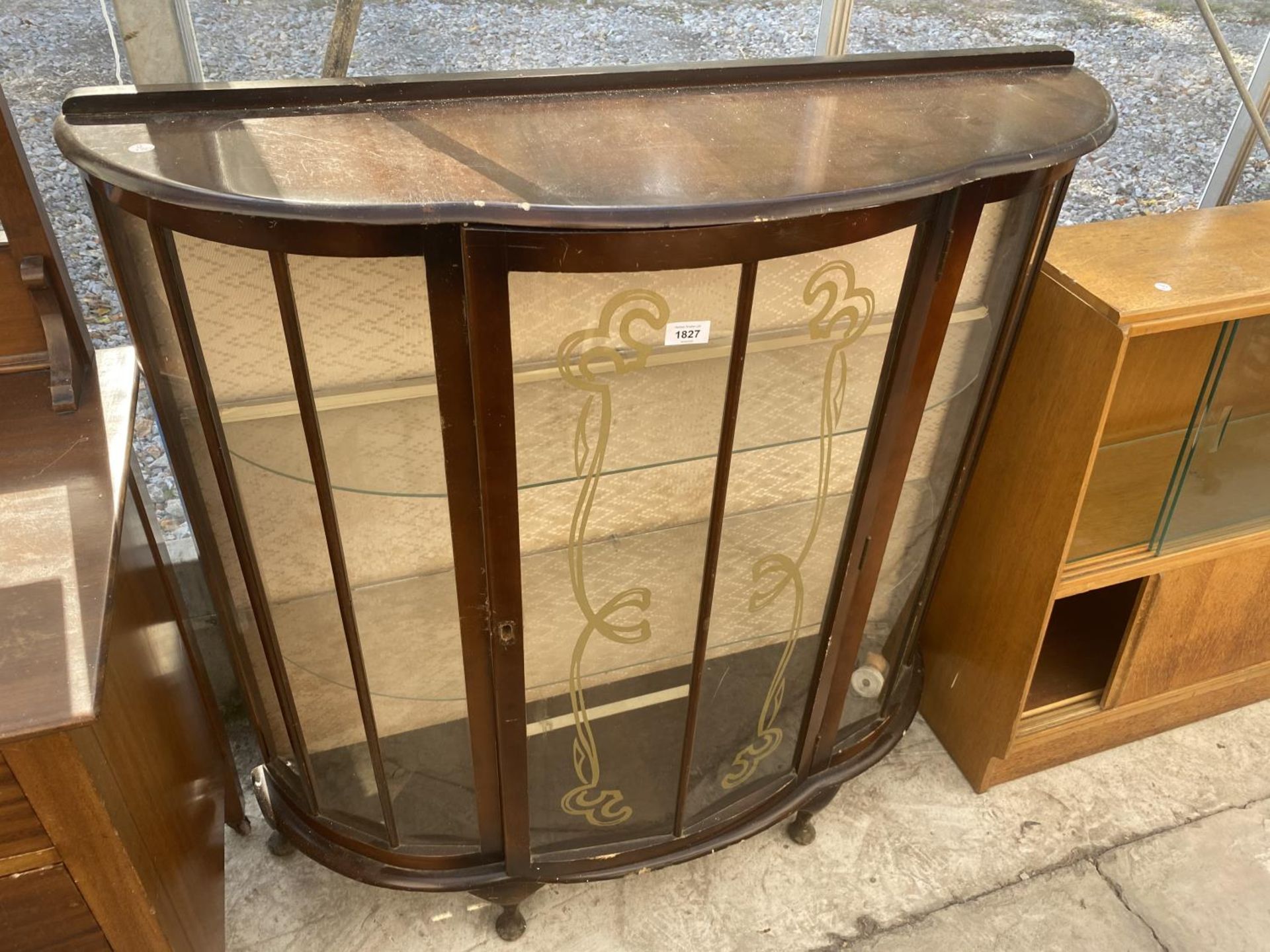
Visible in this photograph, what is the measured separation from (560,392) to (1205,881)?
55.3 inches

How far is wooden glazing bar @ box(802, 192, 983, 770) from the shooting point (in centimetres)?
99

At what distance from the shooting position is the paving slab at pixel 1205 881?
156cm

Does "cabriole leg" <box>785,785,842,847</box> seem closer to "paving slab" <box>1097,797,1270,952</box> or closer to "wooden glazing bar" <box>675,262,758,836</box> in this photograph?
"wooden glazing bar" <box>675,262,758,836</box>

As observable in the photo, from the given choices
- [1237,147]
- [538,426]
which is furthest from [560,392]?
[1237,147]

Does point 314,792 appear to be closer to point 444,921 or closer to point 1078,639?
point 444,921

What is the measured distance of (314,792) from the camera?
1.39m

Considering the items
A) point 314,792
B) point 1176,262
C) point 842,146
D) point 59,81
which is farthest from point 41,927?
point 1176,262

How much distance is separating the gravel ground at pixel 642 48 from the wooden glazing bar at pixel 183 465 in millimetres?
449

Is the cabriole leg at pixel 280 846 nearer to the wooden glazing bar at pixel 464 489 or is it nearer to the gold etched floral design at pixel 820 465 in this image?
the wooden glazing bar at pixel 464 489

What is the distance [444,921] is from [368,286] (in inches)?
42.0

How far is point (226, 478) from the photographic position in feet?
3.47

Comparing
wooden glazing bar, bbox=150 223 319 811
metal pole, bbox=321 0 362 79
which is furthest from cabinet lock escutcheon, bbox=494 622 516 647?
metal pole, bbox=321 0 362 79

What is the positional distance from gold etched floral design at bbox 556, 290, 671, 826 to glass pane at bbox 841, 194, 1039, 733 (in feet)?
1.22

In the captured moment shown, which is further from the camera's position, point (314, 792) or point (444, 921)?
point (444, 921)
